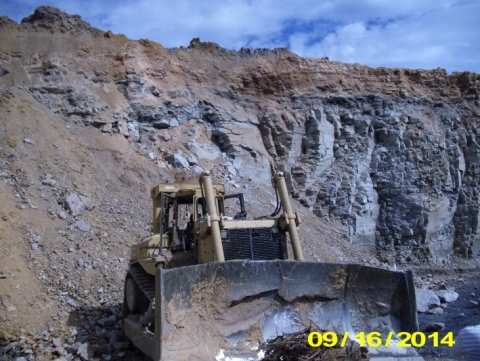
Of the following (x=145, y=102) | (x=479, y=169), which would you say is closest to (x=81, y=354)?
(x=145, y=102)

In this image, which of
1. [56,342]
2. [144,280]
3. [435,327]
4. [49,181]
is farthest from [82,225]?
[435,327]

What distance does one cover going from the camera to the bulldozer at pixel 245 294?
539 cm

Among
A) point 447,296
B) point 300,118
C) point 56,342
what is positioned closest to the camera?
point 56,342

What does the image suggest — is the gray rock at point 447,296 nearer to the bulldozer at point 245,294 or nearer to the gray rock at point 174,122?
the bulldozer at point 245,294

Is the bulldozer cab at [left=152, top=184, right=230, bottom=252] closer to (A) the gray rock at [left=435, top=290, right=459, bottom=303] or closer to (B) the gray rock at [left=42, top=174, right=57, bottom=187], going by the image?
(B) the gray rock at [left=42, top=174, right=57, bottom=187]

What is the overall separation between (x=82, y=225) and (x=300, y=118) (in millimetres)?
13600

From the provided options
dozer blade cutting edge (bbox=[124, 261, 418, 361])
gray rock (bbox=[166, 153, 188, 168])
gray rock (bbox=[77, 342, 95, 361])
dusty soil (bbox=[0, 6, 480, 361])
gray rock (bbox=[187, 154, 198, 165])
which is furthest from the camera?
gray rock (bbox=[187, 154, 198, 165])

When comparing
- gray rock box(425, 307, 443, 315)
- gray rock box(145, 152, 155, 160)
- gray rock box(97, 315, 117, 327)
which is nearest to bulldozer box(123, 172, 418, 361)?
gray rock box(97, 315, 117, 327)

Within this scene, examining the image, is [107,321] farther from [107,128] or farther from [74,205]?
[107,128]

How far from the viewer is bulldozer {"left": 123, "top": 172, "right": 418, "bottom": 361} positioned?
5391 mm

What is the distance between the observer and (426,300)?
13500 millimetres

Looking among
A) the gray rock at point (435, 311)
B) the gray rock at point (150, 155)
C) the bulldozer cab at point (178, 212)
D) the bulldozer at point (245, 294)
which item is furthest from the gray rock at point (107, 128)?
the gray rock at point (435, 311)

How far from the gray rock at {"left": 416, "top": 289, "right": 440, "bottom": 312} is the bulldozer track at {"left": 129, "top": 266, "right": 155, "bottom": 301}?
327 inches

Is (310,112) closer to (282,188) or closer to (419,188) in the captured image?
(419,188)
